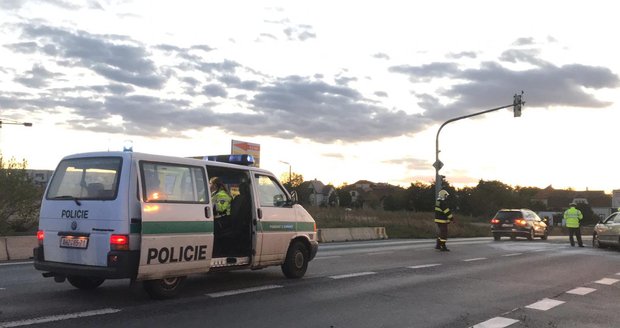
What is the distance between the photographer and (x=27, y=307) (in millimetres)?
6613

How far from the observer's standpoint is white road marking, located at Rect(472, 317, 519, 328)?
6398 millimetres

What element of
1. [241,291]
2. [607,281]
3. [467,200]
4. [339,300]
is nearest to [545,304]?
[339,300]

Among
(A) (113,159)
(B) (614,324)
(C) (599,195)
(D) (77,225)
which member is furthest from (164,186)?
(C) (599,195)

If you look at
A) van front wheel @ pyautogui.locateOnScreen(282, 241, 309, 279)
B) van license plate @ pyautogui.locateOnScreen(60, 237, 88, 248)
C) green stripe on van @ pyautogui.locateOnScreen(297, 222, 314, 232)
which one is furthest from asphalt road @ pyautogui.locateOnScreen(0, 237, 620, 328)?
green stripe on van @ pyautogui.locateOnScreen(297, 222, 314, 232)

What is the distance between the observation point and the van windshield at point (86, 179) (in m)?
6.96

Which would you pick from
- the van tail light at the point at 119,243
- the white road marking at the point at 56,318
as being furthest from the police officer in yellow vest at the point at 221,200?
the white road marking at the point at 56,318

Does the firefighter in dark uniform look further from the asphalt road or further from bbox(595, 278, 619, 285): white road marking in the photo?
bbox(595, 278, 619, 285): white road marking

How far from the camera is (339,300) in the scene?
7785 millimetres

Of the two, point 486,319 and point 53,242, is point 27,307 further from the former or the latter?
point 486,319

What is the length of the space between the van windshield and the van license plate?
522 millimetres

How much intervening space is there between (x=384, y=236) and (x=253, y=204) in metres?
19.3

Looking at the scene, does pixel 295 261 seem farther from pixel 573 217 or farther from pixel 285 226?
pixel 573 217

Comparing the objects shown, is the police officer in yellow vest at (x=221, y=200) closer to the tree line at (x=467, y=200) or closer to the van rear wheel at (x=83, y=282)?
the van rear wheel at (x=83, y=282)

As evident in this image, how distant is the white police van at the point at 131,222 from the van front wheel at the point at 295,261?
1.14m
